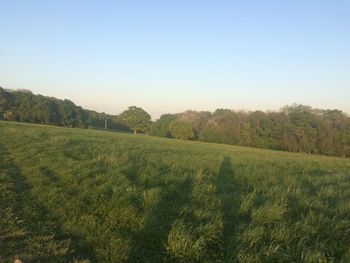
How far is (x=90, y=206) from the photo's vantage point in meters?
7.10

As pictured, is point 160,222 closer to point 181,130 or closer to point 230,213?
point 230,213

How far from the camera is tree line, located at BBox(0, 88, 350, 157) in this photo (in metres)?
66.5

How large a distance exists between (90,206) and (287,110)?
271ft

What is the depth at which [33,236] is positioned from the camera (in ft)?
17.9

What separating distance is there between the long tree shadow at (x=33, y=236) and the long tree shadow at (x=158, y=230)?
737mm

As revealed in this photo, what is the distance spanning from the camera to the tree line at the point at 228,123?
2618 inches

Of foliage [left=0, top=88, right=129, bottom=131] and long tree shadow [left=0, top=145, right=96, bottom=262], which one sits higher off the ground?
foliage [left=0, top=88, right=129, bottom=131]

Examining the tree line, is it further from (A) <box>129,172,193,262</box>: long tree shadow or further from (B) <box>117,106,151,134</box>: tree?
(A) <box>129,172,193,262</box>: long tree shadow

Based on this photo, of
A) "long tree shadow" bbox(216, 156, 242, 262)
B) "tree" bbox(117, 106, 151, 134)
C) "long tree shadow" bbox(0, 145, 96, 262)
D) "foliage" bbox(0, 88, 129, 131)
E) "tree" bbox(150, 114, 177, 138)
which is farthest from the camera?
"tree" bbox(117, 106, 151, 134)

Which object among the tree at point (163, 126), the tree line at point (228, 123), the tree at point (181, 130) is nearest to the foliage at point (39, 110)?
the tree line at point (228, 123)

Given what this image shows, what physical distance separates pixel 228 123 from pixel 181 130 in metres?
16.8

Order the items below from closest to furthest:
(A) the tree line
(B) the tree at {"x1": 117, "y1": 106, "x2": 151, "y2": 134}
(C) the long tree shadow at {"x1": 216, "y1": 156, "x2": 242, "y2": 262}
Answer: (C) the long tree shadow at {"x1": 216, "y1": 156, "x2": 242, "y2": 262} < (A) the tree line < (B) the tree at {"x1": 117, "y1": 106, "x2": 151, "y2": 134}

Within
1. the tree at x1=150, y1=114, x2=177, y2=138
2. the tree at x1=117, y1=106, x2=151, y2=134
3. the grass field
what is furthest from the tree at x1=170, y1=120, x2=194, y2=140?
the grass field

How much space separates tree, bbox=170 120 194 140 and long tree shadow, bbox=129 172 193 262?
86.2 metres
